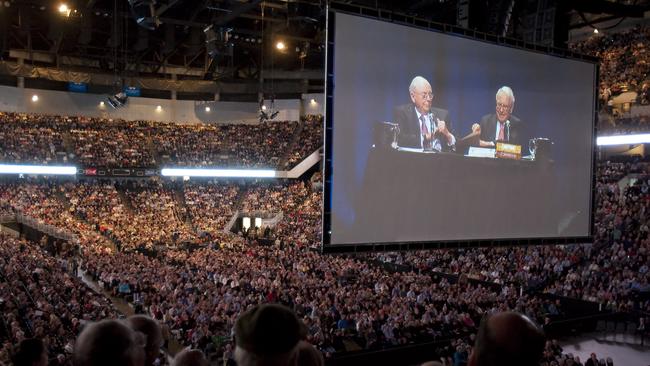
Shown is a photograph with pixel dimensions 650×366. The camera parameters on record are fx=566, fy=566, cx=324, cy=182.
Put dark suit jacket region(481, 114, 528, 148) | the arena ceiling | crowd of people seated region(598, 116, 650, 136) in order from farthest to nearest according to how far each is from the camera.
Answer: crowd of people seated region(598, 116, 650, 136) < the arena ceiling < dark suit jacket region(481, 114, 528, 148)

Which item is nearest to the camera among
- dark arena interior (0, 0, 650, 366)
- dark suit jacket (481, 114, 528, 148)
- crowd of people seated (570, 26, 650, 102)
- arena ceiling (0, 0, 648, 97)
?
dark arena interior (0, 0, 650, 366)

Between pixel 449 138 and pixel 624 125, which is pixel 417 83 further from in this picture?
pixel 624 125

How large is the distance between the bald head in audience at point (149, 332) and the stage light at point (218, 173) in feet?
121

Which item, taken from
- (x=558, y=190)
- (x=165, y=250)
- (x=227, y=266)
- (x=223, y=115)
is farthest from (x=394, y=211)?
(x=223, y=115)

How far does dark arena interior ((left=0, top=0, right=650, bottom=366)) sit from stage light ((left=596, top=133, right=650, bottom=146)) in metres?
0.10

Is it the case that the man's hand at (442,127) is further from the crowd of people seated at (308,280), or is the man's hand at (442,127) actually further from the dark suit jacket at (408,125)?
the crowd of people seated at (308,280)

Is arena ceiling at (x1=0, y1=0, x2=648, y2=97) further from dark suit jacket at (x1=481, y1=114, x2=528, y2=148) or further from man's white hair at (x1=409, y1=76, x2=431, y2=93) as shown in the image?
dark suit jacket at (x1=481, y1=114, x2=528, y2=148)

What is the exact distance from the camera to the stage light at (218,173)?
37.9 m

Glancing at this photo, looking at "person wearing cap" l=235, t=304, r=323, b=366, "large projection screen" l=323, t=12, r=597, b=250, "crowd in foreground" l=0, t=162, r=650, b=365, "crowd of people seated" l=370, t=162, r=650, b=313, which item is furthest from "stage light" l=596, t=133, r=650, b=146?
"person wearing cap" l=235, t=304, r=323, b=366

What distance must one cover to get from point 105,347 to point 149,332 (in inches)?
18.0

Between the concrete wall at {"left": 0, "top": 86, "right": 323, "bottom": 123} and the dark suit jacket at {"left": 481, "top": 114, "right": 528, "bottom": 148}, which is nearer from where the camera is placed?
the dark suit jacket at {"left": 481, "top": 114, "right": 528, "bottom": 148}

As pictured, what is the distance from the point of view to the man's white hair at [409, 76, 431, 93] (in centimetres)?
1016

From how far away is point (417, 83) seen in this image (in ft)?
33.6

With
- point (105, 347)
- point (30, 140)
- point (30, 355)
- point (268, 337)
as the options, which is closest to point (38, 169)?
point (30, 140)
